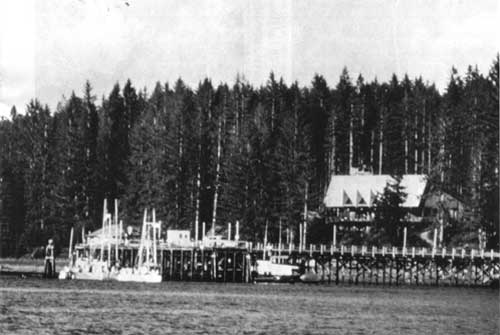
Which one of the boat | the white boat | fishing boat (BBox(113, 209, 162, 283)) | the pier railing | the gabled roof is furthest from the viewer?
the gabled roof

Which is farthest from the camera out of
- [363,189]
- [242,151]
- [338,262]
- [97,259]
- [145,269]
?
[363,189]

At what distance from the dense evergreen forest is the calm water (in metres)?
24.1

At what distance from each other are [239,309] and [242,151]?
59.0m

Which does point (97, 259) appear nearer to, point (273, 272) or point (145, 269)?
point (145, 269)

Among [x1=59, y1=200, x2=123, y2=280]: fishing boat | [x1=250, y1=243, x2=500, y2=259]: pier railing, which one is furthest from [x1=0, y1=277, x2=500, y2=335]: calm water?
[x1=59, y1=200, x2=123, y2=280]: fishing boat

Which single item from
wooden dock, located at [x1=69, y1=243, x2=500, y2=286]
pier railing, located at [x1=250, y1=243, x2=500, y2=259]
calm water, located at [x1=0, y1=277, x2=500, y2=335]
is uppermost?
pier railing, located at [x1=250, y1=243, x2=500, y2=259]

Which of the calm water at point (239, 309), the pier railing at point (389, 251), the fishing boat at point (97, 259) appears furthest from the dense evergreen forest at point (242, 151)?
the calm water at point (239, 309)

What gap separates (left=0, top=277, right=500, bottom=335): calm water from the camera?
238 ft

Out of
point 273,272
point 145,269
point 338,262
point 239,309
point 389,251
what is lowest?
point 239,309

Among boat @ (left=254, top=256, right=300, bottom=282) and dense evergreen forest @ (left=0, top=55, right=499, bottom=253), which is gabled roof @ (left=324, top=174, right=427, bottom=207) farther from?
boat @ (left=254, top=256, right=300, bottom=282)

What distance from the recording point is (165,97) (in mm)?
176750

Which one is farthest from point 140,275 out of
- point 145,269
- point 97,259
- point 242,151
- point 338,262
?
point 242,151

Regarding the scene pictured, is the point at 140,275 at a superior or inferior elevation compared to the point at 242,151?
inferior

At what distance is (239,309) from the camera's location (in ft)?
282
